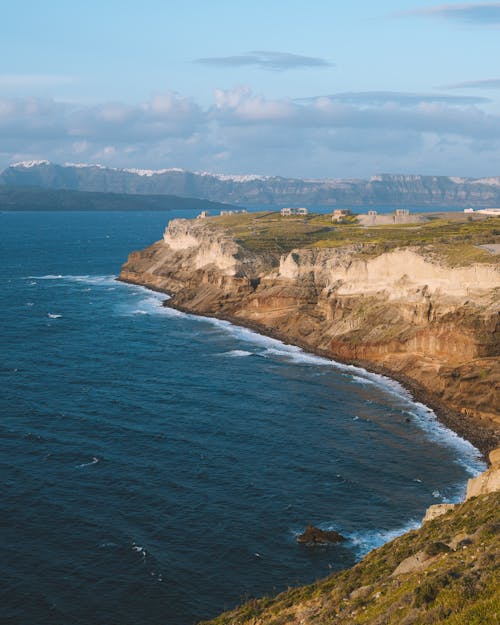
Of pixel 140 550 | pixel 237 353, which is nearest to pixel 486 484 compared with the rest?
pixel 140 550

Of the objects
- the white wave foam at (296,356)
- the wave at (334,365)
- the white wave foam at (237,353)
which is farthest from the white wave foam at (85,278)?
the white wave foam at (296,356)

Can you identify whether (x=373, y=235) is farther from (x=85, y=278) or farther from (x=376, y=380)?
(x=85, y=278)

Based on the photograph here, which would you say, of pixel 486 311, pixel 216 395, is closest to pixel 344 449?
pixel 216 395

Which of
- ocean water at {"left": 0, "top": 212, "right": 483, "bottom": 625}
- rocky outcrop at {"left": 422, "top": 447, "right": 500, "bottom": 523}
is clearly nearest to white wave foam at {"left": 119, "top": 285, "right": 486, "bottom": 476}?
ocean water at {"left": 0, "top": 212, "right": 483, "bottom": 625}

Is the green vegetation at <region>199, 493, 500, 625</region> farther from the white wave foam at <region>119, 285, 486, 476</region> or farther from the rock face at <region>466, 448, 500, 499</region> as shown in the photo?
the white wave foam at <region>119, 285, 486, 476</region>

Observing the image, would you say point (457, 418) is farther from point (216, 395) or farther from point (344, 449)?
point (216, 395)
